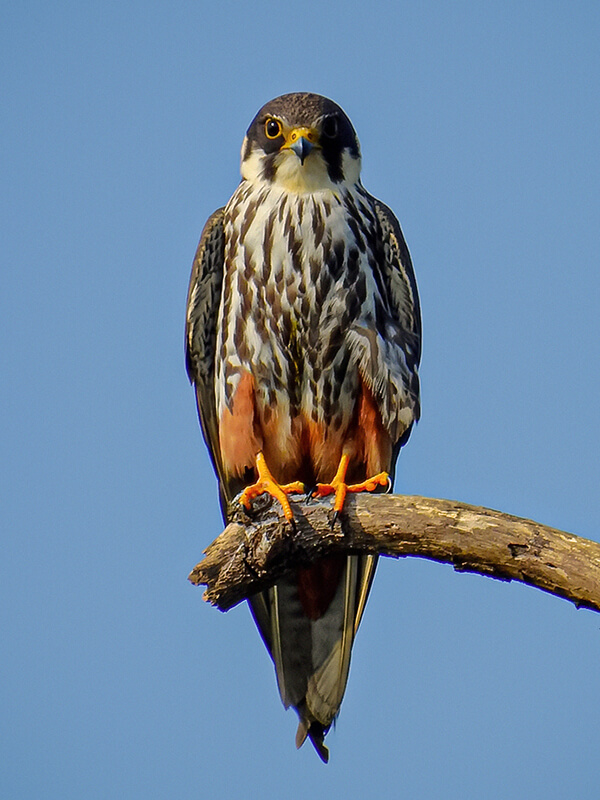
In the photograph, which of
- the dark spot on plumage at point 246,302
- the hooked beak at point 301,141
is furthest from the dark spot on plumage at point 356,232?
the dark spot on plumage at point 246,302

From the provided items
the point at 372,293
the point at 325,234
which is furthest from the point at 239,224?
the point at 372,293

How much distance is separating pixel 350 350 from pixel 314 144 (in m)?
1.04

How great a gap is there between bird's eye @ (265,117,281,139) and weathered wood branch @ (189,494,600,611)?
193 centimetres

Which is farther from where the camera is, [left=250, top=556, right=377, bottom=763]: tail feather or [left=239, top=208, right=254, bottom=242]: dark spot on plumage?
[left=239, top=208, right=254, bottom=242]: dark spot on plumage

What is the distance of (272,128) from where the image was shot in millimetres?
4926

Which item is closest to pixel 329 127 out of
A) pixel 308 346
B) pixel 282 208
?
pixel 282 208

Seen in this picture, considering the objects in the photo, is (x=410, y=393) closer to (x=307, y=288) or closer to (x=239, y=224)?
(x=307, y=288)

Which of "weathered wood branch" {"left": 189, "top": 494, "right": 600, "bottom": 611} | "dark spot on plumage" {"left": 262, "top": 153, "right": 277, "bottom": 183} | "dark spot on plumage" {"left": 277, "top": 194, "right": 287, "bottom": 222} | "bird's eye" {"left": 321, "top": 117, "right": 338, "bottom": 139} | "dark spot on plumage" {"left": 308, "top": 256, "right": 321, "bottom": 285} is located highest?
"bird's eye" {"left": 321, "top": 117, "right": 338, "bottom": 139}

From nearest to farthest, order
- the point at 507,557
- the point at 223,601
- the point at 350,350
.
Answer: the point at 507,557
the point at 223,601
the point at 350,350

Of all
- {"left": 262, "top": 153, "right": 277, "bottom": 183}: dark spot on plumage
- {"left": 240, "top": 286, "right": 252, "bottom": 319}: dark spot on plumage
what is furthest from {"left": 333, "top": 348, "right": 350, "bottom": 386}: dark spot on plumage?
{"left": 262, "top": 153, "right": 277, "bottom": 183}: dark spot on plumage

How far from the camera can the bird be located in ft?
15.4

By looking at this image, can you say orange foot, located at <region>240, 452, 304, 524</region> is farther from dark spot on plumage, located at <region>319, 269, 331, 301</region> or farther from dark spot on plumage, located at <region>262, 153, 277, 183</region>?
dark spot on plumage, located at <region>262, 153, 277, 183</region>

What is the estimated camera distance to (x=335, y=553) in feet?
13.4

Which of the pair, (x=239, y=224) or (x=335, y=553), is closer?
(x=335, y=553)
